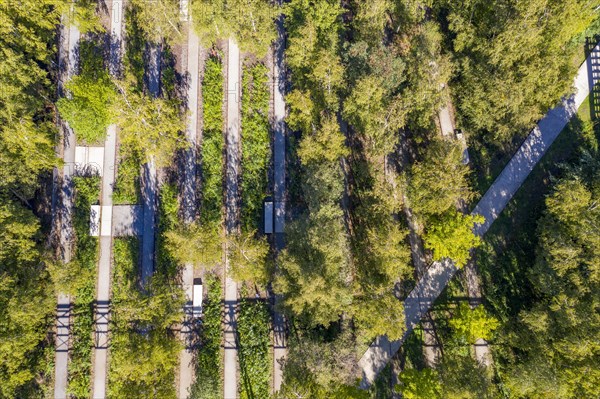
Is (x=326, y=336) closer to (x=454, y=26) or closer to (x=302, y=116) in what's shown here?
(x=302, y=116)

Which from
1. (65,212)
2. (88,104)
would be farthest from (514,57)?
(65,212)

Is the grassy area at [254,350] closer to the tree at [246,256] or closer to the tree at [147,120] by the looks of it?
the tree at [246,256]

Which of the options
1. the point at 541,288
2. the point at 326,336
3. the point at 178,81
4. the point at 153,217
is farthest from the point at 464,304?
the point at 178,81

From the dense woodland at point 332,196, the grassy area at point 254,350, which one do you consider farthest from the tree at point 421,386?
the grassy area at point 254,350

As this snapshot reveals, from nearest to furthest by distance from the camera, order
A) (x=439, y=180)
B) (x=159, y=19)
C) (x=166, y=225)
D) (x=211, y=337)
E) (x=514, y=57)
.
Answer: (x=439, y=180) < (x=514, y=57) < (x=159, y=19) < (x=211, y=337) < (x=166, y=225)

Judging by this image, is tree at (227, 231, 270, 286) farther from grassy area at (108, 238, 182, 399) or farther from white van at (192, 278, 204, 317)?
grassy area at (108, 238, 182, 399)

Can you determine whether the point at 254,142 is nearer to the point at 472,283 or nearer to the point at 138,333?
the point at 138,333
